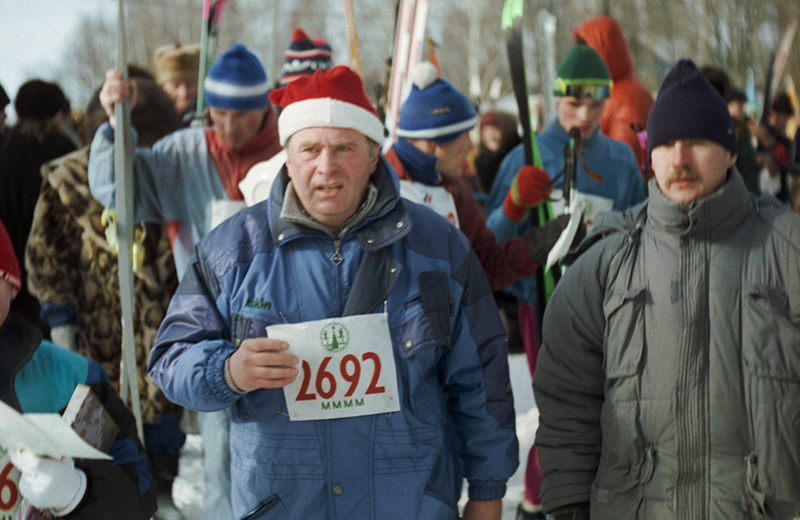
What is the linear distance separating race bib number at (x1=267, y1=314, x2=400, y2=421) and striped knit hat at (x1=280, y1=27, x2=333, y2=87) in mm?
3936

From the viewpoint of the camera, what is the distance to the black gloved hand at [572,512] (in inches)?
95.7

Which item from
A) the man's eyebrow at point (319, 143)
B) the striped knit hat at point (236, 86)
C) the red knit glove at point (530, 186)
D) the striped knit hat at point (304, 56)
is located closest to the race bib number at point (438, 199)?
the red knit glove at point (530, 186)

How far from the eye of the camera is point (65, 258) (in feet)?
14.0

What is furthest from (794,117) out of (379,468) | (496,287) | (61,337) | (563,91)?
(379,468)

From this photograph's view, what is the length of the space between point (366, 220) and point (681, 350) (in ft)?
2.83

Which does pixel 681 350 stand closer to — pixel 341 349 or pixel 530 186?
pixel 341 349

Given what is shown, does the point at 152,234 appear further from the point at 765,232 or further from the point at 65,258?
the point at 765,232

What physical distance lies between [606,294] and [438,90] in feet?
5.92

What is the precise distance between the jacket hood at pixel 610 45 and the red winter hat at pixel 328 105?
3271mm

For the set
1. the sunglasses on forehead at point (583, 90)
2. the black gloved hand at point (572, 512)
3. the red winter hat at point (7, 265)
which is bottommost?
the black gloved hand at point (572, 512)

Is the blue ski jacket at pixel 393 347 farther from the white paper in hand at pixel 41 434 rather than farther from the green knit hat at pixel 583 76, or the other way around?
the green knit hat at pixel 583 76

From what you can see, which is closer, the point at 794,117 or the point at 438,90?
the point at 438,90

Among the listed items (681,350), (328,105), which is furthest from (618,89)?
(681,350)

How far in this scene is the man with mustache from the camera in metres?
2.18
